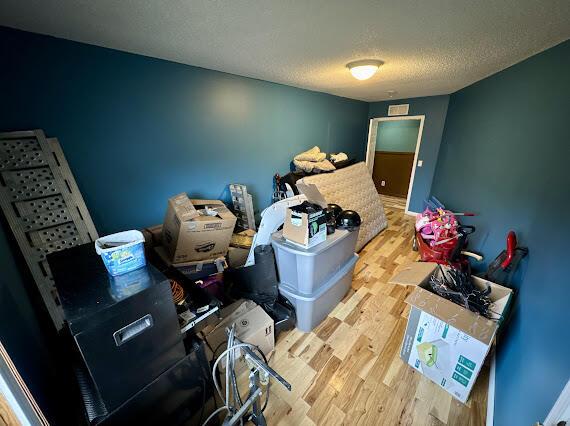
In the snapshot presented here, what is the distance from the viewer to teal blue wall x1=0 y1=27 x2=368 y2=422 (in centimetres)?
131

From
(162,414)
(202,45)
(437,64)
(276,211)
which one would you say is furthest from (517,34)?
(162,414)

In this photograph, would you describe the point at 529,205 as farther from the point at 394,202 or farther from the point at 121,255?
the point at 394,202

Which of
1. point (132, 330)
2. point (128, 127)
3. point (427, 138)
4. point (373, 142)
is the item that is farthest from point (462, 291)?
point (373, 142)

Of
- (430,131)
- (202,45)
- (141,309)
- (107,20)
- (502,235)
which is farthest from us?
(430,131)

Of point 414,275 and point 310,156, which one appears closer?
point 414,275

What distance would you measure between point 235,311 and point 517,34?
263 cm

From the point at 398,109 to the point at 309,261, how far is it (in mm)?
4064

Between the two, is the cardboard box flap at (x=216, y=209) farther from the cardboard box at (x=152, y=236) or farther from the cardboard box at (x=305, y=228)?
the cardboard box at (x=305, y=228)

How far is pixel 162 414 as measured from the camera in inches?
39.0

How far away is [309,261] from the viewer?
5.11ft

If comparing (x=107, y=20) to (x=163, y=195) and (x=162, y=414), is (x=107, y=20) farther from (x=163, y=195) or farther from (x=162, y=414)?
(x=162, y=414)

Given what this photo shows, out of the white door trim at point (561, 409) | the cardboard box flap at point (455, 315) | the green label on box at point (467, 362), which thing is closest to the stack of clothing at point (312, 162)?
the cardboard box flap at point (455, 315)

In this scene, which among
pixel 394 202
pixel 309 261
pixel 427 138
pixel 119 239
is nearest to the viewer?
pixel 119 239

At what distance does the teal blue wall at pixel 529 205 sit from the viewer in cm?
99
